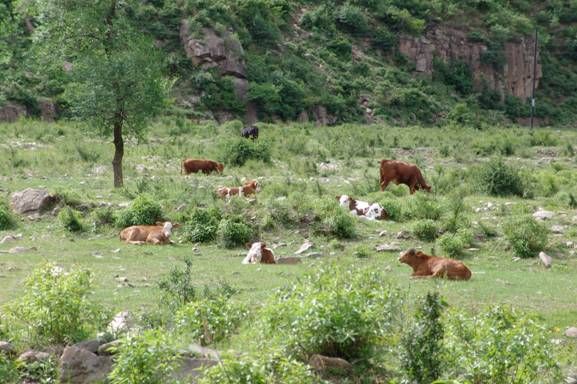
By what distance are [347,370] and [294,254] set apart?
26.1 feet

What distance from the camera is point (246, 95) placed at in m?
48.9

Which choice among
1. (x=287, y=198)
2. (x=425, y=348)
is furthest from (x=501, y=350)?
(x=287, y=198)

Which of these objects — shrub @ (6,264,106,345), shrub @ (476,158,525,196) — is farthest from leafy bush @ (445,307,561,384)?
shrub @ (476,158,525,196)

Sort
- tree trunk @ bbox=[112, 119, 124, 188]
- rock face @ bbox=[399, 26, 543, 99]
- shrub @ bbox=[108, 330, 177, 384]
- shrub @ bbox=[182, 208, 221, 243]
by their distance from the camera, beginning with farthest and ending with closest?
rock face @ bbox=[399, 26, 543, 99] → tree trunk @ bbox=[112, 119, 124, 188] → shrub @ bbox=[182, 208, 221, 243] → shrub @ bbox=[108, 330, 177, 384]

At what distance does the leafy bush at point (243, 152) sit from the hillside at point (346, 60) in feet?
38.3

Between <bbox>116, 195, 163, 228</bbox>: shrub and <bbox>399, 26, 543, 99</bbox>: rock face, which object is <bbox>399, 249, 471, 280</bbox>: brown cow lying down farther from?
<bbox>399, 26, 543, 99</bbox>: rock face

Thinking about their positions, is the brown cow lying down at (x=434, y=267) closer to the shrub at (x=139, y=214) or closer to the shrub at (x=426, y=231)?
the shrub at (x=426, y=231)

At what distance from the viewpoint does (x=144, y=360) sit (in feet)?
26.2

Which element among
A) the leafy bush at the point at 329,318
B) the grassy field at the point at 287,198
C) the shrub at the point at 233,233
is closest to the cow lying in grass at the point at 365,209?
the grassy field at the point at 287,198

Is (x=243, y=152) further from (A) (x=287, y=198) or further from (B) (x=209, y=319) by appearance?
(B) (x=209, y=319)

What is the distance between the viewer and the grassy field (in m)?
13.1

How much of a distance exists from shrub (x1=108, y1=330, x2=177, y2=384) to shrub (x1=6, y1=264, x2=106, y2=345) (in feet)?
4.73

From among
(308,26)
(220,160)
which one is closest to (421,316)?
(220,160)

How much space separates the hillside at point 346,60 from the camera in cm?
4722
